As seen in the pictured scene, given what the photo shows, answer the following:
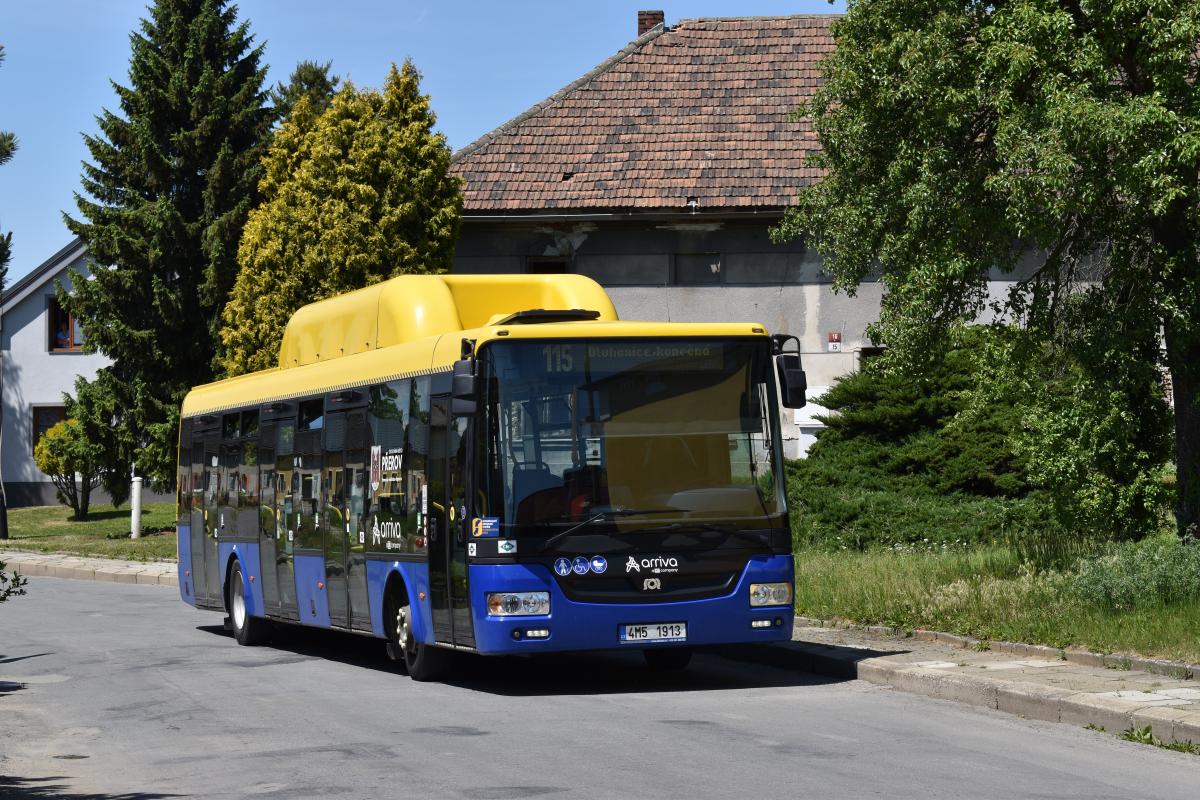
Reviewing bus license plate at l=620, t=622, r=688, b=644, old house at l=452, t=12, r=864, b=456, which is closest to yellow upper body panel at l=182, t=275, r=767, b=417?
bus license plate at l=620, t=622, r=688, b=644

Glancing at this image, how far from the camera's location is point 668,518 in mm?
13562

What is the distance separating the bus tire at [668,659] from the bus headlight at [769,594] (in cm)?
165

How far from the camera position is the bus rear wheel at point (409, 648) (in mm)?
14742

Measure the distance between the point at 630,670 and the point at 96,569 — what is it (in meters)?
19.4

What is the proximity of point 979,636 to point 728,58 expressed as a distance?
75.4ft

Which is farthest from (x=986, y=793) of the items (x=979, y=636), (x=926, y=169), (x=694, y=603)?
(x=926, y=169)

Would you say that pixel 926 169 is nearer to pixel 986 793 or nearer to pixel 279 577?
pixel 279 577

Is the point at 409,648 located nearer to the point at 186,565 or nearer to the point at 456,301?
the point at 456,301

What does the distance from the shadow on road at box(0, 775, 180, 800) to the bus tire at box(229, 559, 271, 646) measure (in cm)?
950

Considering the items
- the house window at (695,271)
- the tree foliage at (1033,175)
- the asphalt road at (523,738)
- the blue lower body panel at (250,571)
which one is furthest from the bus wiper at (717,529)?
the house window at (695,271)

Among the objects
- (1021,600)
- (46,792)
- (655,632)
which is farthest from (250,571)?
(46,792)

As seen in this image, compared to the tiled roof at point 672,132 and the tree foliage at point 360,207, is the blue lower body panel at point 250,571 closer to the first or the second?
the tree foliage at point 360,207

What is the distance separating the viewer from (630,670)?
1577cm

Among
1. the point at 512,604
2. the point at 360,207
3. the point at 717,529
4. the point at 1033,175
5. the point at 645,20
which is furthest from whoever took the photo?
the point at 645,20
